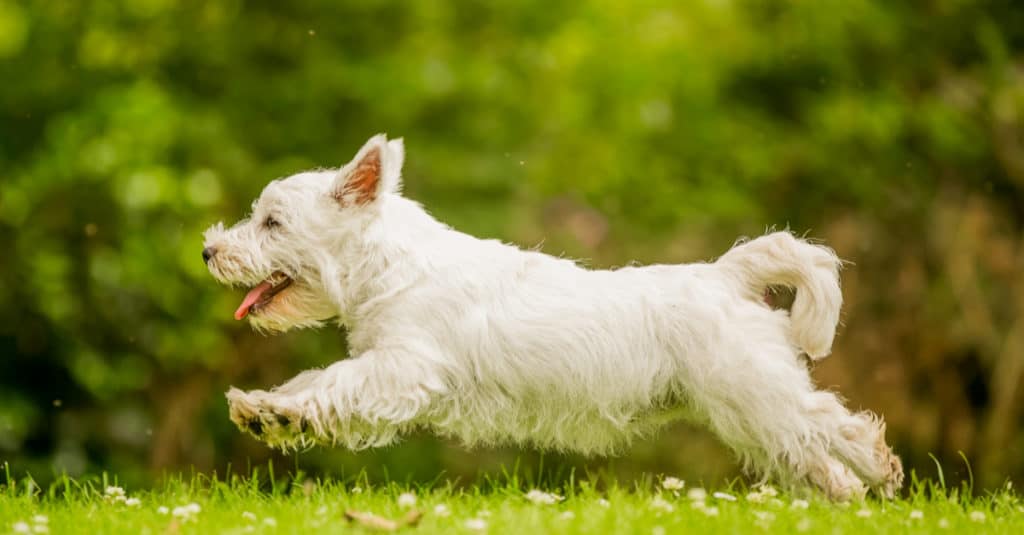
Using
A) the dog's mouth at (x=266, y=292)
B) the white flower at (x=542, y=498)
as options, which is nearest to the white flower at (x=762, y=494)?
the white flower at (x=542, y=498)

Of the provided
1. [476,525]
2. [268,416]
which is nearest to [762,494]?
[476,525]

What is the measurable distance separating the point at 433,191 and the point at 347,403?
22.5 ft

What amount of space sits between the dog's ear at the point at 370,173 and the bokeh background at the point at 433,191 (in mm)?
4847

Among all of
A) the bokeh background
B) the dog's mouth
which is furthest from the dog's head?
the bokeh background

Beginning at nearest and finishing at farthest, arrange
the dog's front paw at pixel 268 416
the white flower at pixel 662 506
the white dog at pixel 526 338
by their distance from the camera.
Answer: the white flower at pixel 662 506 < the dog's front paw at pixel 268 416 < the white dog at pixel 526 338

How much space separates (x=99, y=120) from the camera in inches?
425

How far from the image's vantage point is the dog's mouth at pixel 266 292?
572 cm

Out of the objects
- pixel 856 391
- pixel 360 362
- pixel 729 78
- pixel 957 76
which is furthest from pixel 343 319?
pixel 729 78

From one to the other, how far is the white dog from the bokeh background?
15.7ft

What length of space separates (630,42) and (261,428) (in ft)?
40.6

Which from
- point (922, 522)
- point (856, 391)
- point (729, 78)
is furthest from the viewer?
point (729, 78)

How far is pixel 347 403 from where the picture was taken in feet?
17.0

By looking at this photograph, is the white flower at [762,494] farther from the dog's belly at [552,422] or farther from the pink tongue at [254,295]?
the pink tongue at [254,295]

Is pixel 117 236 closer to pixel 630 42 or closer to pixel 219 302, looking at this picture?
pixel 219 302
